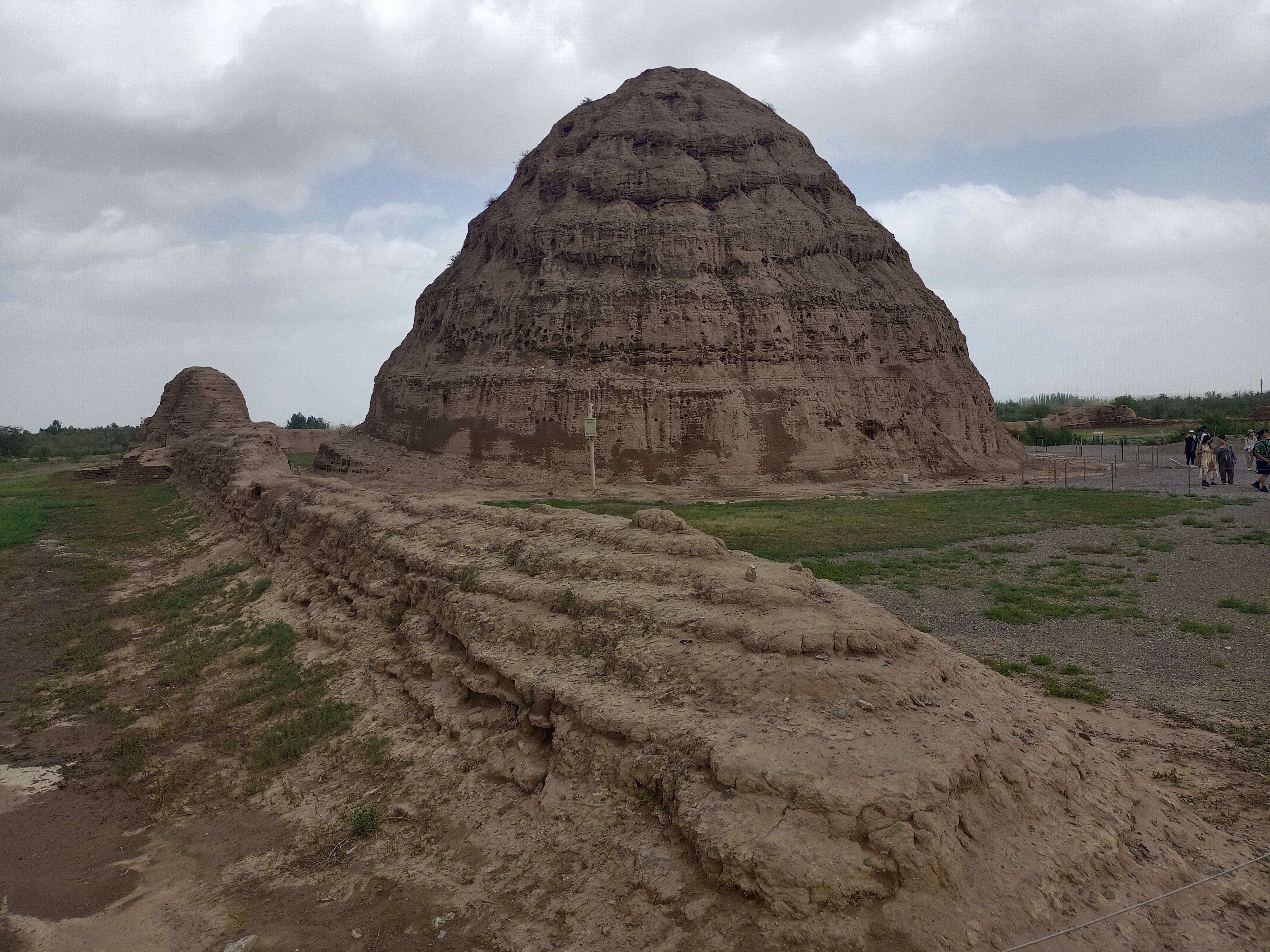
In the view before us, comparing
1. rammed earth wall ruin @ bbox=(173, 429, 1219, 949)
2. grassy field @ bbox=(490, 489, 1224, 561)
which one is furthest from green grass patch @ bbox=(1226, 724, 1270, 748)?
grassy field @ bbox=(490, 489, 1224, 561)

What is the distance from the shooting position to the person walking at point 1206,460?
20484 millimetres

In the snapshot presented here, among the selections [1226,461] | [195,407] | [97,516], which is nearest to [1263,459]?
[1226,461]

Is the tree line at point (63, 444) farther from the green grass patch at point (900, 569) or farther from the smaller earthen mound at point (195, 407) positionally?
the green grass patch at point (900, 569)

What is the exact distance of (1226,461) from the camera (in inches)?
824

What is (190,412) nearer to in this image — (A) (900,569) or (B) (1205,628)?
(A) (900,569)

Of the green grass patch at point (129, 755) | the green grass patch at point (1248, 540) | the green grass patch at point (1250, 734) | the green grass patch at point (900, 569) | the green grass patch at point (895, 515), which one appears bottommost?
the green grass patch at point (129, 755)

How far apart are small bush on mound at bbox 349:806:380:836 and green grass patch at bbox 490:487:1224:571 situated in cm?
814

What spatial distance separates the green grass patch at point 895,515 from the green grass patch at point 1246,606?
471 cm

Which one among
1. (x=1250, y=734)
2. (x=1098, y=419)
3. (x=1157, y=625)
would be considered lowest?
(x=1250, y=734)

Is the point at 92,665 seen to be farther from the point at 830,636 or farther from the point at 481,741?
the point at 830,636

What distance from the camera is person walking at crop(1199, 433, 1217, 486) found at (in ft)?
67.2

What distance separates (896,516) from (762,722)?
529 inches

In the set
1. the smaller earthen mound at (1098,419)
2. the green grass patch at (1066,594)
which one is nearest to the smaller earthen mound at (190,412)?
the green grass patch at (1066,594)

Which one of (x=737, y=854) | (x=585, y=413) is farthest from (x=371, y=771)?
(x=585, y=413)
